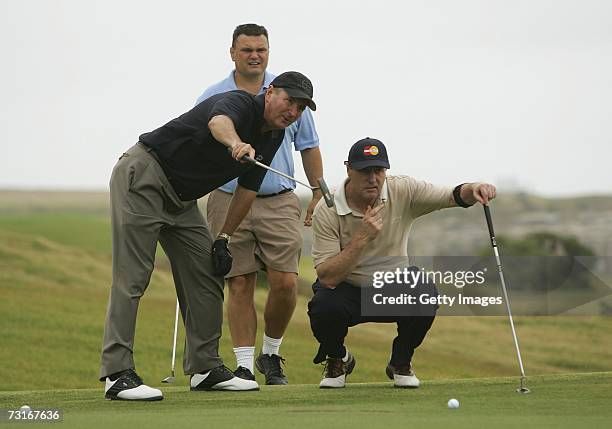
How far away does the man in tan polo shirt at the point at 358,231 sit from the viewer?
8211 millimetres

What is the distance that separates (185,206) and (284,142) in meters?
1.86

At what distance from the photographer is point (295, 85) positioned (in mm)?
7723

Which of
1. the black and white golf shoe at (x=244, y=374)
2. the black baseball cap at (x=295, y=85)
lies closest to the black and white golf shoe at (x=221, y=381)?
the black and white golf shoe at (x=244, y=374)

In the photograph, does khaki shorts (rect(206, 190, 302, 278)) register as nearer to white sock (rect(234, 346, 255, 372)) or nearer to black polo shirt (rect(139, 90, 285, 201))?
white sock (rect(234, 346, 255, 372))

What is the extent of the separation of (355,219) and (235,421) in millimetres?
2463

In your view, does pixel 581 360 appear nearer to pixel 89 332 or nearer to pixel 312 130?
pixel 89 332

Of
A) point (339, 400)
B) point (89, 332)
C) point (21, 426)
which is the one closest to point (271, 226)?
point (339, 400)

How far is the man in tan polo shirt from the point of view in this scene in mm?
8211

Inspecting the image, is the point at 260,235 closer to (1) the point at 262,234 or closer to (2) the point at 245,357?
(1) the point at 262,234

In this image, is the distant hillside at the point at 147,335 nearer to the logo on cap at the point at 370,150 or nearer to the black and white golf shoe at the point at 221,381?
the black and white golf shoe at the point at 221,381

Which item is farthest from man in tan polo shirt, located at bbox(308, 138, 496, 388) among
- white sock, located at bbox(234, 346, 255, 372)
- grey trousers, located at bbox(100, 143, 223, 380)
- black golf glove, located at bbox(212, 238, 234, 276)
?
white sock, located at bbox(234, 346, 255, 372)

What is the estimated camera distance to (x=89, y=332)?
21.2 meters

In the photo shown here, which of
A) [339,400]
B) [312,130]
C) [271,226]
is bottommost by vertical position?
[339,400]

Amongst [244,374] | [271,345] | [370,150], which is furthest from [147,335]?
[370,150]
